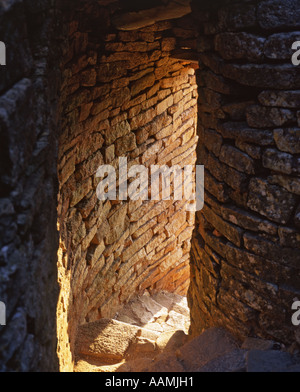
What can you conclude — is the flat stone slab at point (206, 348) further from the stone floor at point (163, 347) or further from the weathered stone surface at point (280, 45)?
the weathered stone surface at point (280, 45)

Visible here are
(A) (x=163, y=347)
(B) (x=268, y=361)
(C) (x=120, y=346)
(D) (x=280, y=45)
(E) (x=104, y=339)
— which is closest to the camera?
(B) (x=268, y=361)

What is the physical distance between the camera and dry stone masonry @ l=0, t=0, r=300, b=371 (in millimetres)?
1539

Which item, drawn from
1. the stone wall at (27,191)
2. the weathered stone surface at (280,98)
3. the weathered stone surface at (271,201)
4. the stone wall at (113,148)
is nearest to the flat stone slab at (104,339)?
the stone wall at (113,148)

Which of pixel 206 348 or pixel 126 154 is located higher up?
pixel 126 154

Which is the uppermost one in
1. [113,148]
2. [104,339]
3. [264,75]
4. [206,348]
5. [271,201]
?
[264,75]

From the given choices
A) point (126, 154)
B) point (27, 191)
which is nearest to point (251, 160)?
point (27, 191)

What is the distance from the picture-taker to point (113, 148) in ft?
12.6

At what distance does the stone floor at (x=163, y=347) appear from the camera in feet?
7.63

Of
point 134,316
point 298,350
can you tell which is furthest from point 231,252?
point 134,316

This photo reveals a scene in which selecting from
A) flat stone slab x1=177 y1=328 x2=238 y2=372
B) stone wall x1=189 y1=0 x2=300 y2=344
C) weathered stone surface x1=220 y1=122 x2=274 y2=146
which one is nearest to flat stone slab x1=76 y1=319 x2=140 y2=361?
flat stone slab x1=177 y1=328 x2=238 y2=372

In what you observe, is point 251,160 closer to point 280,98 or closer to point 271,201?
point 271,201

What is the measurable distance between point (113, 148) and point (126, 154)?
30cm

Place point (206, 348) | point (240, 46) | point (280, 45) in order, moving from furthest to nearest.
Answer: point (206, 348), point (240, 46), point (280, 45)

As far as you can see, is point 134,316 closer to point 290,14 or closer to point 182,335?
point 182,335
